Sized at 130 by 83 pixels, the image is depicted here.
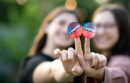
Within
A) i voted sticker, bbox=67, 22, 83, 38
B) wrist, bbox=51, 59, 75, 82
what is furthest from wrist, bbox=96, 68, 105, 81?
i voted sticker, bbox=67, 22, 83, 38

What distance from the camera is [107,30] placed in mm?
1934

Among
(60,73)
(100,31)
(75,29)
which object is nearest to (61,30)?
(100,31)

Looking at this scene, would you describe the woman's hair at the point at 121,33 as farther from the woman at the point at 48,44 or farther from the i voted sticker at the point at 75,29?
the i voted sticker at the point at 75,29

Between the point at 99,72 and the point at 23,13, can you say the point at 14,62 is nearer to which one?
the point at 23,13

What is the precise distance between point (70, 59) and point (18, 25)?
347 centimetres

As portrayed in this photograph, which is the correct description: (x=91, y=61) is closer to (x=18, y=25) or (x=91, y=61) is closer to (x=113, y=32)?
(x=113, y=32)

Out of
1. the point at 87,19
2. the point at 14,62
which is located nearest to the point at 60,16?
the point at 87,19

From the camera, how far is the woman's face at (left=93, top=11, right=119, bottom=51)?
1889mm

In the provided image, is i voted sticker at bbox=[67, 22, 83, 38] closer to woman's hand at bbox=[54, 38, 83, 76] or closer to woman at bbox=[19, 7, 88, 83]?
woman's hand at bbox=[54, 38, 83, 76]

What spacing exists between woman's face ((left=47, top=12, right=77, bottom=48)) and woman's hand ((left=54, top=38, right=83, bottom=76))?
3.06 feet

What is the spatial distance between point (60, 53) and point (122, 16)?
1.12 metres

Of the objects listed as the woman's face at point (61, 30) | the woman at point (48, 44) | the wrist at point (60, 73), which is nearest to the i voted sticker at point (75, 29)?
the wrist at point (60, 73)

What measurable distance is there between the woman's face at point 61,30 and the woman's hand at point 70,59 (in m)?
0.93

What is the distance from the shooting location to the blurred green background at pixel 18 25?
4.07 meters
